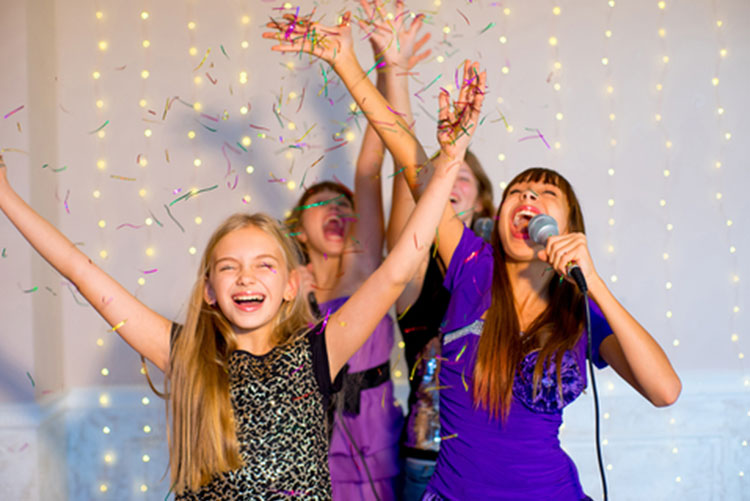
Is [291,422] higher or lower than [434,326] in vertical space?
lower

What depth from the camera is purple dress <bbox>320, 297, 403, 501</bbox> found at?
2.02 metres

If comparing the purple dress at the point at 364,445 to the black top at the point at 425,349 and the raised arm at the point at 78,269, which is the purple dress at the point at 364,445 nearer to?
the black top at the point at 425,349

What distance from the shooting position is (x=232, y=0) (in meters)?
2.68

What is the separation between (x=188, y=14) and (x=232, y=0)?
19cm

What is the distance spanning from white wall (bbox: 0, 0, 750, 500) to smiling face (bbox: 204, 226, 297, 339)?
3.82 feet

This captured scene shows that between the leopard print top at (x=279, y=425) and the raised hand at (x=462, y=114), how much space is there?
0.52 meters

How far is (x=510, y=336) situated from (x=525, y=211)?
0.29 metres

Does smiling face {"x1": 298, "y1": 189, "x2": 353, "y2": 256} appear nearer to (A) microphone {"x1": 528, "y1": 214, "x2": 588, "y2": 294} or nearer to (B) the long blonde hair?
(B) the long blonde hair

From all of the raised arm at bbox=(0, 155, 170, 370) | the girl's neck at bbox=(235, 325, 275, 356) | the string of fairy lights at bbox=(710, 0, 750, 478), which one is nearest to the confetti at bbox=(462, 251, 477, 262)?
the girl's neck at bbox=(235, 325, 275, 356)

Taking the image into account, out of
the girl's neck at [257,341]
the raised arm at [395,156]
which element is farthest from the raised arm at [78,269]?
the raised arm at [395,156]

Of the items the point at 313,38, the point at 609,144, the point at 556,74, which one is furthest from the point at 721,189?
the point at 313,38

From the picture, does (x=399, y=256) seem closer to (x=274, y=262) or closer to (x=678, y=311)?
(x=274, y=262)

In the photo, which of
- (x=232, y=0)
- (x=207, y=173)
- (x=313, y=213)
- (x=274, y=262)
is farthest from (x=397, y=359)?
(x=232, y=0)

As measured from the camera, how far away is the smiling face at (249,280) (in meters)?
1.44
